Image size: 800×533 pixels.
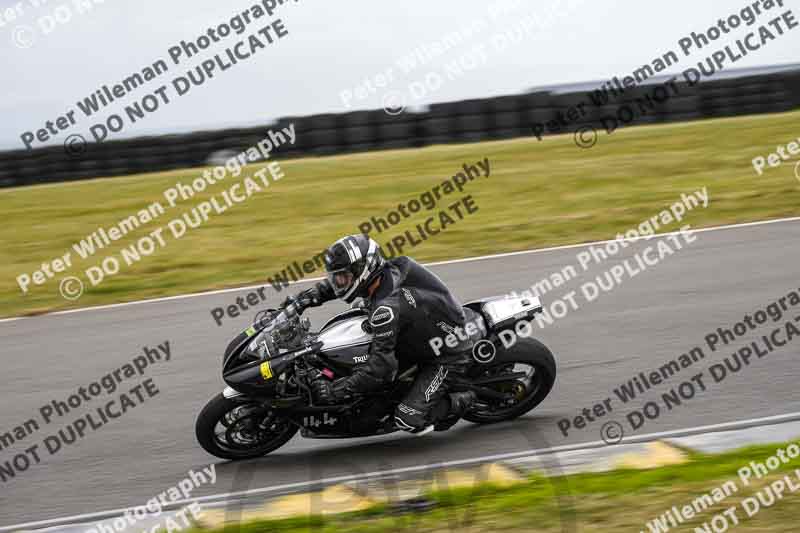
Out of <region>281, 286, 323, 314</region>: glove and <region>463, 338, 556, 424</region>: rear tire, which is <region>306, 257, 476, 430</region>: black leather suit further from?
<region>463, 338, 556, 424</region>: rear tire

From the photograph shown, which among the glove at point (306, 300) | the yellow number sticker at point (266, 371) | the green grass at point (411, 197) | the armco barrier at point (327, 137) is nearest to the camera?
the yellow number sticker at point (266, 371)

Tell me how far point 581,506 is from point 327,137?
15279 mm

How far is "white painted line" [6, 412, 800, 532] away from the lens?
256 inches

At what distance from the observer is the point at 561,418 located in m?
7.62

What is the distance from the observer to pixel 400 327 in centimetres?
700

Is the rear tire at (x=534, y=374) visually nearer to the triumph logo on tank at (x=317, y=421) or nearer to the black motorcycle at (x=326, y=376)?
the black motorcycle at (x=326, y=376)

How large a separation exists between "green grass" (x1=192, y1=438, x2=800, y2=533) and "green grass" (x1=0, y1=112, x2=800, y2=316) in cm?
707

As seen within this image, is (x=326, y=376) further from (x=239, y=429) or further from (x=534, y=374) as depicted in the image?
(x=534, y=374)

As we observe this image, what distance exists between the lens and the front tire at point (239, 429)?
7.03m

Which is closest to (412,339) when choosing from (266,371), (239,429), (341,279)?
(341,279)

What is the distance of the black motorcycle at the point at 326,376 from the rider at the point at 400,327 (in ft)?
0.37

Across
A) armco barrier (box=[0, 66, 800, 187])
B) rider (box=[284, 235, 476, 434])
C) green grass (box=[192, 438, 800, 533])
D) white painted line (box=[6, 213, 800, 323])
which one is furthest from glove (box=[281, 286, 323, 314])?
armco barrier (box=[0, 66, 800, 187])

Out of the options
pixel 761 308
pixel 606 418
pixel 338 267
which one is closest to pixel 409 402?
pixel 338 267

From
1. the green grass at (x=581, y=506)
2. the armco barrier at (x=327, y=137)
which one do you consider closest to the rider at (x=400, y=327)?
the green grass at (x=581, y=506)
